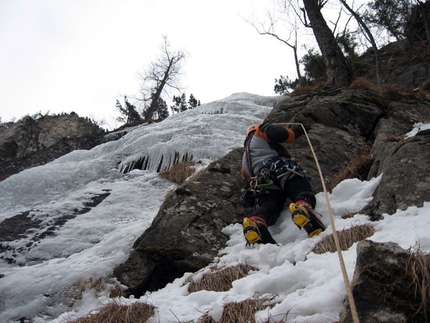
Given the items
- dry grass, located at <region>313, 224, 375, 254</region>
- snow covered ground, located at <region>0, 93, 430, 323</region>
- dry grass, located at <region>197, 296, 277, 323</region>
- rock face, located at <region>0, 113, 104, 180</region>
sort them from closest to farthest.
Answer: dry grass, located at <region>197, 296, 277, 323</region> < snow covered ground, located at <region>0, 93, 430, 323</region> < dry grass, located at <region>313, 224, 375, 254</region> < rock face, located at <region>0, 113, 104, 180</region>

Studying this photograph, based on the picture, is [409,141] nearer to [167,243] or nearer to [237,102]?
[167,243]

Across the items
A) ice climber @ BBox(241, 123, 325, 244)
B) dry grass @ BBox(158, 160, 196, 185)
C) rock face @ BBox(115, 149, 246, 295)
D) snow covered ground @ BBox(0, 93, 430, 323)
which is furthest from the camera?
dry grass @ BBox(158, 160, 196, 185)

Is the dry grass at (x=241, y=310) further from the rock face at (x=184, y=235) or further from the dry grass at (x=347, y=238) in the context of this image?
the rock face at (x=184, y=235)

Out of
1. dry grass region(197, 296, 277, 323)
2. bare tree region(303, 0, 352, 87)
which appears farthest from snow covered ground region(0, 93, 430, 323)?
bare tree region(303, 0, 352, 87)

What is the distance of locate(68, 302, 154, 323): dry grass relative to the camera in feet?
8.18

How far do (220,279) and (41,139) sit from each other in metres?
12.4

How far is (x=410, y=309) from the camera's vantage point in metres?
1.51

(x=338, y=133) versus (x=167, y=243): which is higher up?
(x=338, y=133)

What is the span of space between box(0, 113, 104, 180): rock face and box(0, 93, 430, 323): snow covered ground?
4.29 meters

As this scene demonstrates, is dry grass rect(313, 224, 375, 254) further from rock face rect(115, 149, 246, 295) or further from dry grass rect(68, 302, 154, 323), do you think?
dry grass rect(68, 302, 154, 323)

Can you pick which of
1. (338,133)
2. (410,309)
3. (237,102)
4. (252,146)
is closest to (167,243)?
(252,146)

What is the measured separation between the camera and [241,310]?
213 centimetres

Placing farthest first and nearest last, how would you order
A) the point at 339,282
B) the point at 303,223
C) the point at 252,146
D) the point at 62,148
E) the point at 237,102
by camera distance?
the point at 62,148 < the point at 237,102 < the point at 252,146 < the point at 303,223 < the point at 339,282

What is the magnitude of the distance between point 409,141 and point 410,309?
2.84 meters
